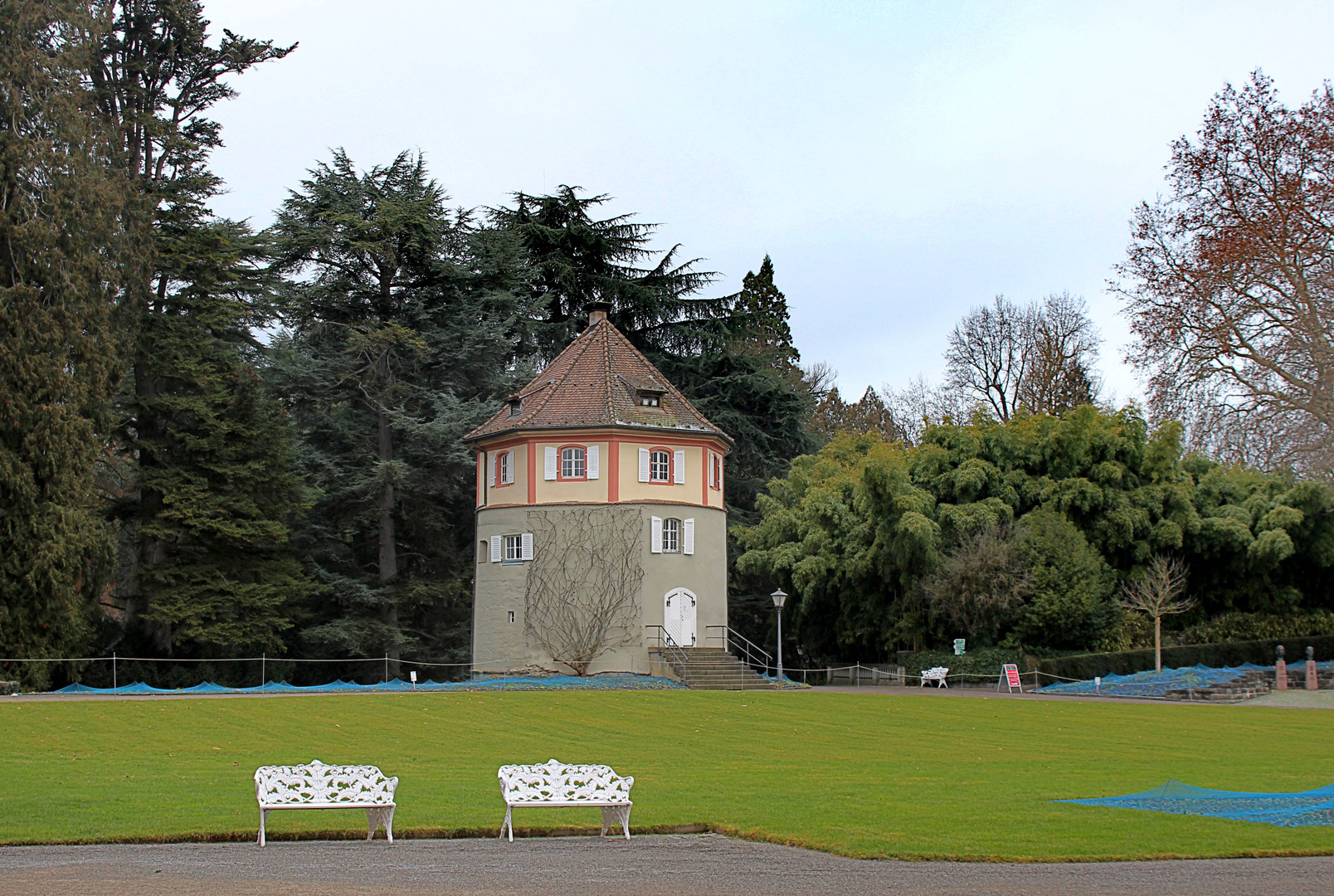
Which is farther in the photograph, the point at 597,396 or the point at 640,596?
the point at 597,396

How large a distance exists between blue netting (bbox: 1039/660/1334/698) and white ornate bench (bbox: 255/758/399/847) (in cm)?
2650

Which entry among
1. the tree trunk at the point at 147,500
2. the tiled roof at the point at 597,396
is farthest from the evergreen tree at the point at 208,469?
the tiled roof at the point at 597,396

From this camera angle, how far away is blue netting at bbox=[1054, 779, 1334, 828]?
12203 millimetres

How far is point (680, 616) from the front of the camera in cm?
3934

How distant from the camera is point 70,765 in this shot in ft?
55.6

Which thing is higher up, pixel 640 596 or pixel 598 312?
pixel 598 312

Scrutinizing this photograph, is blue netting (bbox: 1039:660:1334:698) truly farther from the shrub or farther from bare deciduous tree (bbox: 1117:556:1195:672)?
the shrub

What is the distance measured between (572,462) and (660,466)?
8.79 ft

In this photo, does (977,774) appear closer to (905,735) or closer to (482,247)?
(905,735)

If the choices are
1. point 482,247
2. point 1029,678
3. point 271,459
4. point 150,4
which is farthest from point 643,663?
point 150,4

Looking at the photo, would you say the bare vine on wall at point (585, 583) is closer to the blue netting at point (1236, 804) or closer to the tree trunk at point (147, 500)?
the tree trunk at point (147, 500)

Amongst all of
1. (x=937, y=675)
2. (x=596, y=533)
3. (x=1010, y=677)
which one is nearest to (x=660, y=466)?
(x=596, y=533)

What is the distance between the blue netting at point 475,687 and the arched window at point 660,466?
5978mm

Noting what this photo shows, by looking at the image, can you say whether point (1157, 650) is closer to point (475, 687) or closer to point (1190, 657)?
point (1190, 657)
